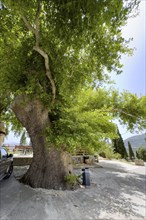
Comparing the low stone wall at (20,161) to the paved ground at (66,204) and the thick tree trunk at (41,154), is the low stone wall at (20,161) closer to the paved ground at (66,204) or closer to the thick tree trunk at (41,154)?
the thick tree trunk at (41,154)

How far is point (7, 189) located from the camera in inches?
227

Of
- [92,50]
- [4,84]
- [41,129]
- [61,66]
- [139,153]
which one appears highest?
[92,50]

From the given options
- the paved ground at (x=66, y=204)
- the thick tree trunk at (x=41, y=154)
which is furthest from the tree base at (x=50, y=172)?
the paved ground at (x=66, y=204)

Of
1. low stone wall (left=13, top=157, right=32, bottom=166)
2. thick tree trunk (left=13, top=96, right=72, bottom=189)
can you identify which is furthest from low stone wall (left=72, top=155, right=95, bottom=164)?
thick tree trunk (left=13, top=96, right=72, bottom=189)

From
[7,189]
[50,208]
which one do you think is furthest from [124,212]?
[7,189]

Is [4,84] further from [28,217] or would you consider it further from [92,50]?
[28,217]

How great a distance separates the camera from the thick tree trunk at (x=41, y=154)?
633 cm

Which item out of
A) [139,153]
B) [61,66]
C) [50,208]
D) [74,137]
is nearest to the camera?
[50,208]

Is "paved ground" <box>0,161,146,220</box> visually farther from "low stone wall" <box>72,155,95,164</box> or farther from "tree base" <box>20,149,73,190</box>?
"low stone wall" <box>72,155,95,164</box>

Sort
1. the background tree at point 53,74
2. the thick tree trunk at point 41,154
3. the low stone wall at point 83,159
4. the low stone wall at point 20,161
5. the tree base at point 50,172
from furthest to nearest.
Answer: the low stone wall at point 83,159 → the low stone wall at point 20,161 → the thick tree trunk at point 41,154 → the tree base at point 50,172 → the background tree at point 53,74

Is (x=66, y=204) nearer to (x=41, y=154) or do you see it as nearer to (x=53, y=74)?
(x=41, y=154)

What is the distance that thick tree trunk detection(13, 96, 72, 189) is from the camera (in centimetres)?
633

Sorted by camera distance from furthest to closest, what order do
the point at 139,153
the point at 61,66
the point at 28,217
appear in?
the point at 139,153
the point at 61,66
the point at 28,217

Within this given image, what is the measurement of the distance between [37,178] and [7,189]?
118 centimetres
